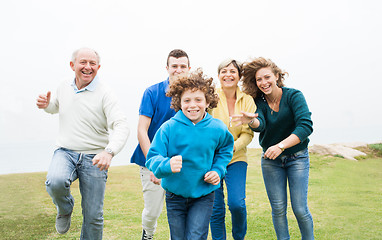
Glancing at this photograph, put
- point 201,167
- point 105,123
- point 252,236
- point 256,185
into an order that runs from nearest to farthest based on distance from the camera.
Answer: point 201,167 → point 105,123 → point 252,236 → point 256,185

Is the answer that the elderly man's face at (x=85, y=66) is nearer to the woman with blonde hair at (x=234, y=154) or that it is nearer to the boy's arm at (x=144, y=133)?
the boy's arm at (x=144, y=133)

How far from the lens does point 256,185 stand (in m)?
10.2

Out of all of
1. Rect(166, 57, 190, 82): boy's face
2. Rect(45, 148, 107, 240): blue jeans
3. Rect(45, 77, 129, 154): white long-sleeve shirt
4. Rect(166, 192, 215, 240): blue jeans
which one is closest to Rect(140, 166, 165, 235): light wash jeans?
Rect(45, 148, 107, 240): blue jeans

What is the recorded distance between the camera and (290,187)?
3777mm

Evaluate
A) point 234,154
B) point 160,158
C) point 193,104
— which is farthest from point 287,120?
point 160,158

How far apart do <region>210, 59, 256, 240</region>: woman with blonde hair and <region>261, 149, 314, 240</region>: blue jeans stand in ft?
1.11

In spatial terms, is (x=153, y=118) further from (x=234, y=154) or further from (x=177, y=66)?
(x=234, y=154)

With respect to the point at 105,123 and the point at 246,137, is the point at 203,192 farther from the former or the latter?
the point at 105,123

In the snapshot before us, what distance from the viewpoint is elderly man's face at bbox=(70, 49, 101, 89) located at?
388cm

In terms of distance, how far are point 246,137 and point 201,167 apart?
1.03m

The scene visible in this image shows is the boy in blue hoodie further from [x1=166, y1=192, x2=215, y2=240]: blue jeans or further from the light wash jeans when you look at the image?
the light wash jeans

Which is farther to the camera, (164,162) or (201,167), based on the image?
(201,167)

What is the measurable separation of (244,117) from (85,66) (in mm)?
1956

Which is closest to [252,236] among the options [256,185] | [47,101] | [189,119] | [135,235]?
[135,235]
